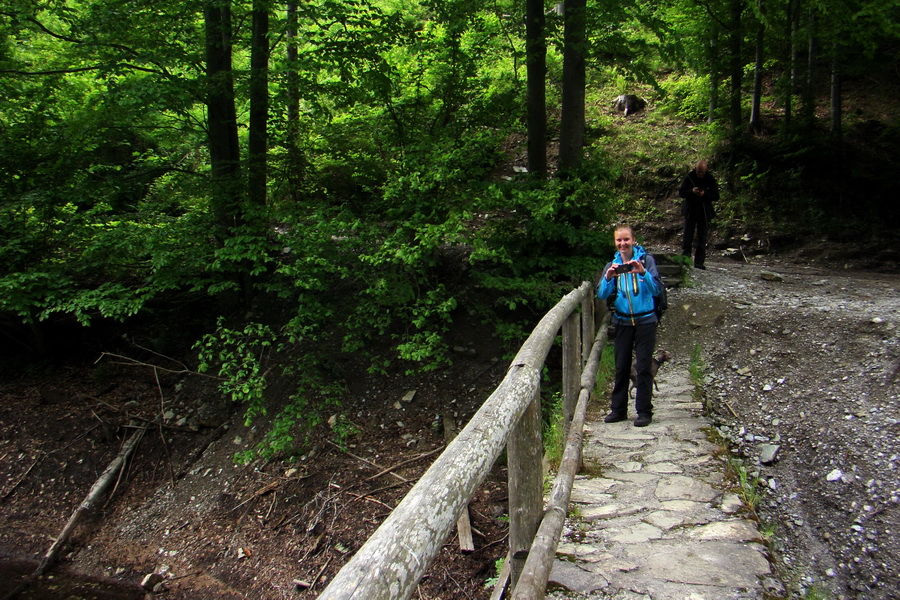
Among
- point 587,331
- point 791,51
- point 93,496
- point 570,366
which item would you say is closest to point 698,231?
point 587,331

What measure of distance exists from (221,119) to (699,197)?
8074mm

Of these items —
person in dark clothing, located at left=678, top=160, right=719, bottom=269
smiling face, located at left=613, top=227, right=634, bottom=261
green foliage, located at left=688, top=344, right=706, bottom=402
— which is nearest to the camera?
smiling face, located at left=613, top=227, right=634, bottom=261

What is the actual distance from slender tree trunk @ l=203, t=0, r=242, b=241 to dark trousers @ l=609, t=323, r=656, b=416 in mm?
5645

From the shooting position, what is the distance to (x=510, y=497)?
2598 millimetres

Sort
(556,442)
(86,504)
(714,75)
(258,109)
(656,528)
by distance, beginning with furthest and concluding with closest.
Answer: (714,75), (258,109), (86,504), (556,442), (656,528)

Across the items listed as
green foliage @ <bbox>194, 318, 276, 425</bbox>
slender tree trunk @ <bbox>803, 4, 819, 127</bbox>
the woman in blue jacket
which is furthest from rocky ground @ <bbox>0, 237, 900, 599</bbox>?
slender tree trunk @ <bbox>803, 4, 819, 127</bbox>

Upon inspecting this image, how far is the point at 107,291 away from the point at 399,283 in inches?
155

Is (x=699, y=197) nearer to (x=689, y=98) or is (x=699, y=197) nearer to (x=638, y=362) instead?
(x=638, y=362)

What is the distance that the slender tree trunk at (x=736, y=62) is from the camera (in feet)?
42.4

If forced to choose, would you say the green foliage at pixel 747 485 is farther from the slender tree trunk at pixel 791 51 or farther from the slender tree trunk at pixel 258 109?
the slender tree trunk at pixel 791 51

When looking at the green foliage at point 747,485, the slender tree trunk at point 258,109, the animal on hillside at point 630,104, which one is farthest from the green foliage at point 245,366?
the animal on hillside at point 630,104

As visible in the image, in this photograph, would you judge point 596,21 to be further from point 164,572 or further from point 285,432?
point 164,572

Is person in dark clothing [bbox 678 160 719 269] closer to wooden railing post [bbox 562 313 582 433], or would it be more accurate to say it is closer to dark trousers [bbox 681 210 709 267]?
dark trousers [bbox 681 210 709 267]

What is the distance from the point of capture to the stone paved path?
2.53 meters
